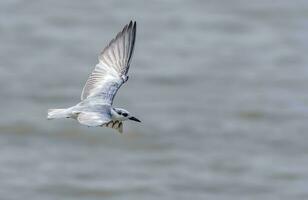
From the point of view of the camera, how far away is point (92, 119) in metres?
6.79

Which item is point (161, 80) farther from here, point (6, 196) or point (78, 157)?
point (6, 196)

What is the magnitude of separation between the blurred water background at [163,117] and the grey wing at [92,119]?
965 centimetres

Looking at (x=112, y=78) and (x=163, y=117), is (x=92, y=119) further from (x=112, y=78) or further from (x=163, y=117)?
(x=163, y=117)

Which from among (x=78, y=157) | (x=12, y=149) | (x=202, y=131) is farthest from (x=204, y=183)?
(x=12, y=149)

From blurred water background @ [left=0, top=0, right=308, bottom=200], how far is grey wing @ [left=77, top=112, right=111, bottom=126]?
9.65 metres

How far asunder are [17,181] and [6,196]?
49 cm

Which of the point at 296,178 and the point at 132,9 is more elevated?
the point at 132,9

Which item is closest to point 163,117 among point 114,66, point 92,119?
point 114,66

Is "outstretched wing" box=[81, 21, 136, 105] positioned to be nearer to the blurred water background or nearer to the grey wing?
the grey wing

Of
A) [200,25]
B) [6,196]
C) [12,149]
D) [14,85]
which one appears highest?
[200,25]

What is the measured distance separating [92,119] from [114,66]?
1.98m

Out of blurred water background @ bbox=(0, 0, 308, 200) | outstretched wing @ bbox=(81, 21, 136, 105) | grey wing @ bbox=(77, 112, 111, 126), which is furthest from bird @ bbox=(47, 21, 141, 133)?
blurred water background @ bbox=(0, 0, 308, 200)

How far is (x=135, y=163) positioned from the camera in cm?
1745

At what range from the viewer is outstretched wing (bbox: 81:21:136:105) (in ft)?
27.6
